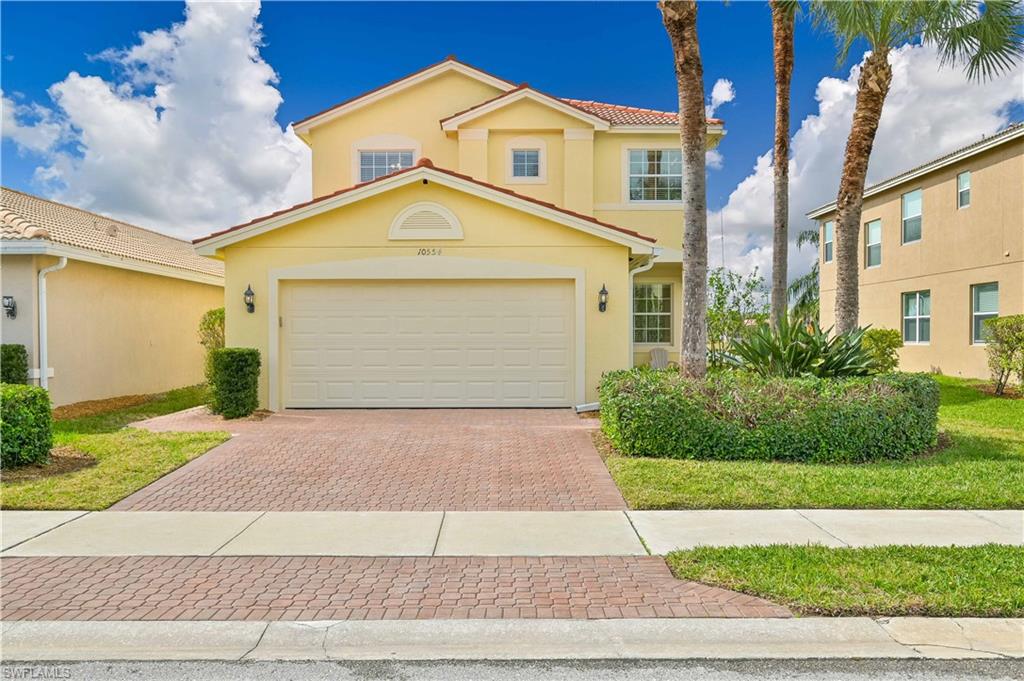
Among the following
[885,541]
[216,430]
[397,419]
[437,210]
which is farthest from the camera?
[437,210]

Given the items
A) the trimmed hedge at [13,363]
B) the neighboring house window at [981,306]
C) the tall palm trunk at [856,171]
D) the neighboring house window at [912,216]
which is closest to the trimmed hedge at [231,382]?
the trimmed hedge at [13,363]

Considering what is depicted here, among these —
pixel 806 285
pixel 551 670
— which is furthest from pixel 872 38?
pixel 806 285

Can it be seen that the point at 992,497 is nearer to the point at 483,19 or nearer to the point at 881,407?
the point at 881,407

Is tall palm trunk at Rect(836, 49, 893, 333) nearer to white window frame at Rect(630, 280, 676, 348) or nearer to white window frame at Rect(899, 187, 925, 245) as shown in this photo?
white window frame at Rect(630, 280, 676, 348)

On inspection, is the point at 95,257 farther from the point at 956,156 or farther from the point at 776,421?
the point at 956,156

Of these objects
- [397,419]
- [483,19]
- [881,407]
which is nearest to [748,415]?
[881,407]

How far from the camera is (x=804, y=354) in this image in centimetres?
1107

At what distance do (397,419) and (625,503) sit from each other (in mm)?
6104

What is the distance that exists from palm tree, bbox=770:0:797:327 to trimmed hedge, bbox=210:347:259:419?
11120 millimetres

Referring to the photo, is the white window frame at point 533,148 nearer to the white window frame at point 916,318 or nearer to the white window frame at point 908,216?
the white window frame at point 908,216

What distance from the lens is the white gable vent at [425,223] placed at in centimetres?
1386

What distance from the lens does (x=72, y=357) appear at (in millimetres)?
14555

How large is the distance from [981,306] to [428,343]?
50.6 feet

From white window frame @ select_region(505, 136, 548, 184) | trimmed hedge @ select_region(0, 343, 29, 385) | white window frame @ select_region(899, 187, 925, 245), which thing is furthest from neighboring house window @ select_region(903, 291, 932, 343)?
trimmed hedge @ select_region(0, 343, 29, 385)
